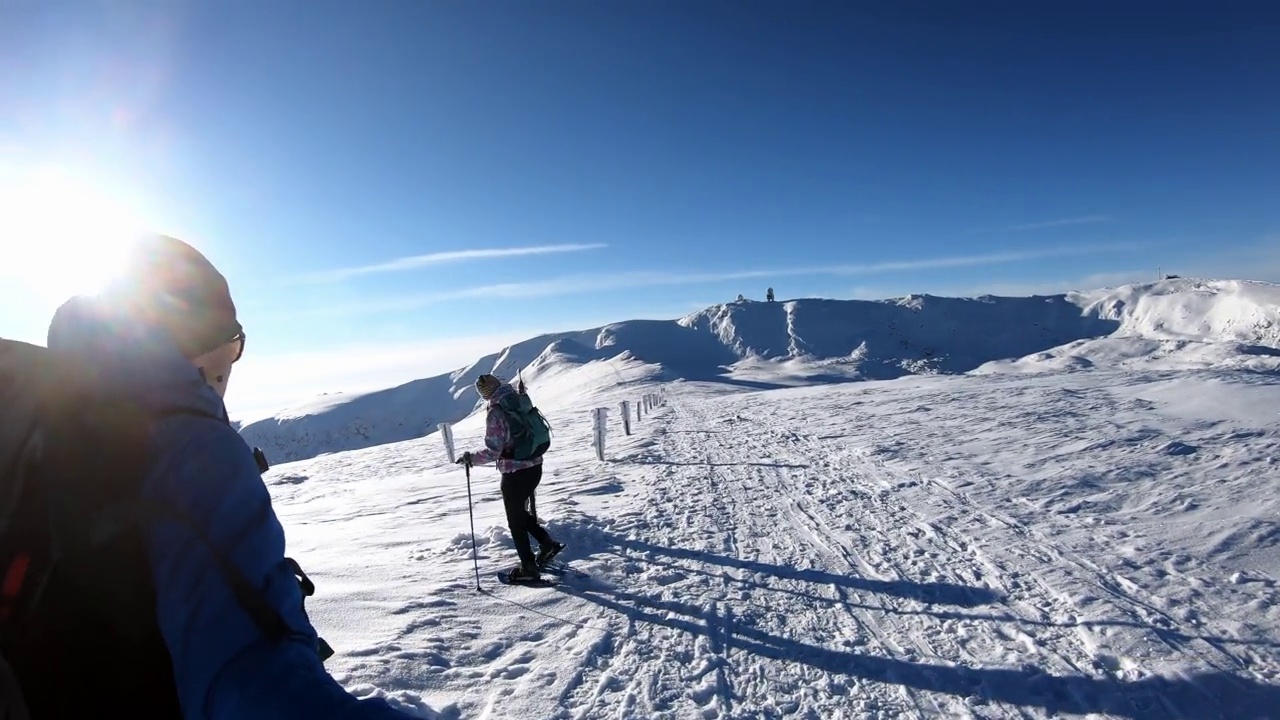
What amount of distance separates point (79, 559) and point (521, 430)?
5451mm

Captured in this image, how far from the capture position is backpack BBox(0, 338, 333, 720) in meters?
0.95

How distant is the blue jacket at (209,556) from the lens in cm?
96

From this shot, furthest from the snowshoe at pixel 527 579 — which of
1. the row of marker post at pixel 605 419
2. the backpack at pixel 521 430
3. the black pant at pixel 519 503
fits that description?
the row of marker post at pixel 605 419

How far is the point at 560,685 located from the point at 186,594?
393cm

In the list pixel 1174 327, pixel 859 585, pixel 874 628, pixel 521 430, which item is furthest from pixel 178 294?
pixel 1174 327

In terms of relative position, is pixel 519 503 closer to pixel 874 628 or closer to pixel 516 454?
pixel 516 454

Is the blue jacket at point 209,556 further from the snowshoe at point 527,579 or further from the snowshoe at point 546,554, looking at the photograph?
the snowshoe at point 546,554

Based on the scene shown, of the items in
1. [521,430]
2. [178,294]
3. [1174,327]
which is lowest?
[1174,327]

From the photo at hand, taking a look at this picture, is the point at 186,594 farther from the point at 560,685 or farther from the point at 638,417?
the point at 638,417

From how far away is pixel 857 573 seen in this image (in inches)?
256

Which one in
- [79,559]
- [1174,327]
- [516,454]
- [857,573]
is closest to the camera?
[79,559]

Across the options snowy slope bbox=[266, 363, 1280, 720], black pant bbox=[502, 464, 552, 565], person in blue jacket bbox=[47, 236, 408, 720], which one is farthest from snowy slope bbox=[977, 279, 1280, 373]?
person in blue jacket bbox=[47, 236, 408, 720]

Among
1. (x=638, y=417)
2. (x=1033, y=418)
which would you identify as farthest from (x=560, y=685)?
(x=638, y=417)

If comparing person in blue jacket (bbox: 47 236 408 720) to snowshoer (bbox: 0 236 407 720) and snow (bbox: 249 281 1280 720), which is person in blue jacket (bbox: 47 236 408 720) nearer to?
snowshoer (bbox: 0 236 407 720)
